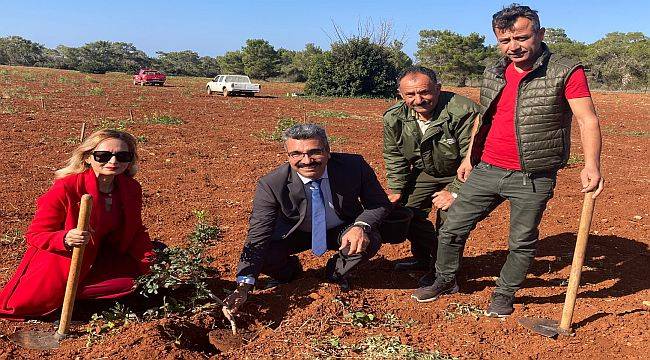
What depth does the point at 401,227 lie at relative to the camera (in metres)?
3.73

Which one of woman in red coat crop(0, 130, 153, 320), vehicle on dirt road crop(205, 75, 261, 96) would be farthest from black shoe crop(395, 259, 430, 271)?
vehicle on dirt road crop(205, 75, 261, 96)

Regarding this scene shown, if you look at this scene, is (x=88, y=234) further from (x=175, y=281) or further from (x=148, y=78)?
(x=148, y=78)

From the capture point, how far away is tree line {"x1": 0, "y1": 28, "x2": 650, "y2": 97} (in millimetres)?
27562

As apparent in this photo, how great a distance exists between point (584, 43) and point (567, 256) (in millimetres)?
52498

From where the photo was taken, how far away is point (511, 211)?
3.22m

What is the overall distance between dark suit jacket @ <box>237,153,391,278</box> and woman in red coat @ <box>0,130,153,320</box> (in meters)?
0.68

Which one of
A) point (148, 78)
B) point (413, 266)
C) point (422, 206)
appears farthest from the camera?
point (148, 78)

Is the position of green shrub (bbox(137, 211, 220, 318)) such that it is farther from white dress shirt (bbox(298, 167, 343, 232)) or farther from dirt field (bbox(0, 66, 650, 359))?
white dress shirt (bbox(298, 167, 343, 232))

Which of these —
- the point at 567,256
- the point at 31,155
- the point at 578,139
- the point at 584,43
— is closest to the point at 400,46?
the point at 584,43

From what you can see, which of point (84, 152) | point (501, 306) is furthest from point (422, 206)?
point (84, 152)

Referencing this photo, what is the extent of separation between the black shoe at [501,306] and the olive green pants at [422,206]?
0.72m

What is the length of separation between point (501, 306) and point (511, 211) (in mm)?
598

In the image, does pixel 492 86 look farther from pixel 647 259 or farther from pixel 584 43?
pixel 584 43

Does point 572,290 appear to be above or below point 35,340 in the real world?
above
